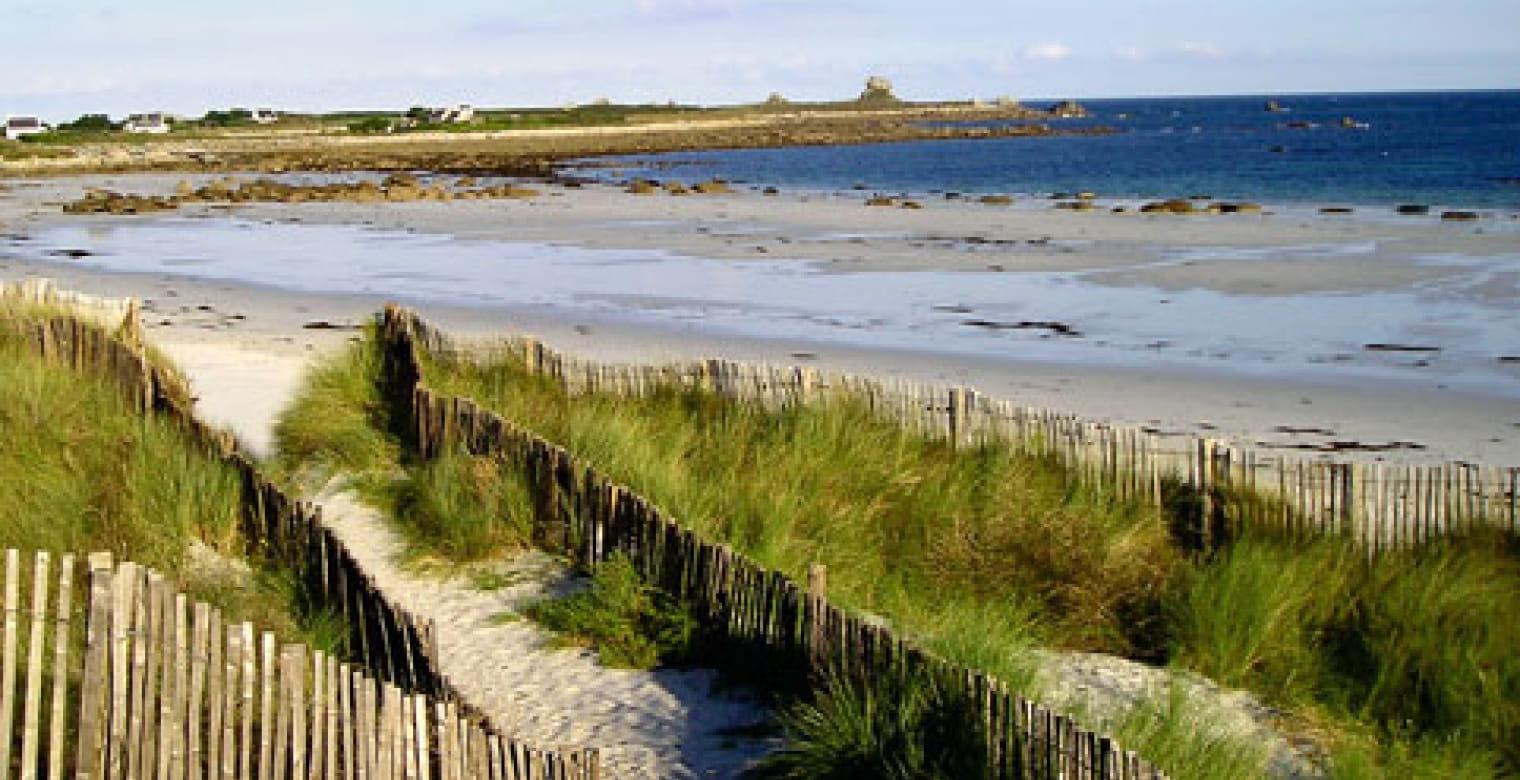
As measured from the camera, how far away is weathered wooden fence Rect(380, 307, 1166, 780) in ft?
17.0

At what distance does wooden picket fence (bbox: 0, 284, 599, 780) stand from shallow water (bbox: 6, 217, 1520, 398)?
8.23 metres

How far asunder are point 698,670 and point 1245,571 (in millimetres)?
2519

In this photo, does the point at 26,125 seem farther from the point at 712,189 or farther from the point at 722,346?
the point at 722,346

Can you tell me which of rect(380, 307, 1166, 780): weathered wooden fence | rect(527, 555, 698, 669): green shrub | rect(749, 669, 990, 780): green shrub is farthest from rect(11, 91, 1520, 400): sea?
rect(749, 669, 990, 780): green shrub

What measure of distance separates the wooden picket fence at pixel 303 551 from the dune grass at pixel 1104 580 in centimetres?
116

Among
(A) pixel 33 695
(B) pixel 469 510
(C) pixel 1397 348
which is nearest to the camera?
(A) pixel 33 695

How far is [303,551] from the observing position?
7590 millimetres

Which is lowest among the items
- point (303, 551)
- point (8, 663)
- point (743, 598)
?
point (743, 598)

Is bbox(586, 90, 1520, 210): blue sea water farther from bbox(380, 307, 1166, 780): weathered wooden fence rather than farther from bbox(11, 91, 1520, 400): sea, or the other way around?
bbox(380, 307, 1166, 780): weathered wooden fence

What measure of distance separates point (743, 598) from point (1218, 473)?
8.99 ft

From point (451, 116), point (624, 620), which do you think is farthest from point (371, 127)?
point (624, 620)

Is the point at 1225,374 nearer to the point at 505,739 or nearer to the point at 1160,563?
the point at 1160,563

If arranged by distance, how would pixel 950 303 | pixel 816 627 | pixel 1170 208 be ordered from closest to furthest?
pixel 816 627, pixel 950 303, pixel 1170 208

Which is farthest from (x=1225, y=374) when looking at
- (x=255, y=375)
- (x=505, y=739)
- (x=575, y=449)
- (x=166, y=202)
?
(x=166, y=202)
